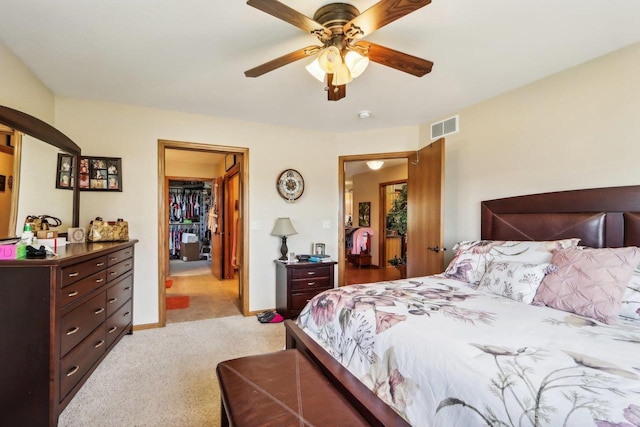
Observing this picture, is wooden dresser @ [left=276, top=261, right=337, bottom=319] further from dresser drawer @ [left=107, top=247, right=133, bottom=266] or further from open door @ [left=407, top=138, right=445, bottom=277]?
dresser drawer @ [left=107, top=247, right=133, bottom=266]

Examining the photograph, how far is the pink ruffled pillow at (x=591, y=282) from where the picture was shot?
153cm

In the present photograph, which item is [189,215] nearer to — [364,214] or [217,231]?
[217,231]

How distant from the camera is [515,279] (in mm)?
1916

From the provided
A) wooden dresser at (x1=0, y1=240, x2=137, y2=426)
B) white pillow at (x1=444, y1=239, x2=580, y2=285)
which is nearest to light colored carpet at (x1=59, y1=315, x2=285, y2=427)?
wooden dresser at (x1=0, y1=240, x2=137, y2=426)

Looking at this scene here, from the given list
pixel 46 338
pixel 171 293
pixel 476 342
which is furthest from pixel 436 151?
pixel 171 293

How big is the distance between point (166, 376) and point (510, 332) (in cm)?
228

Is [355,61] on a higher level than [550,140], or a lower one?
A: higher

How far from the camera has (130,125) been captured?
3.25 m

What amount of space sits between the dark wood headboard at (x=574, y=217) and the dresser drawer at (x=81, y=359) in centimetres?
342

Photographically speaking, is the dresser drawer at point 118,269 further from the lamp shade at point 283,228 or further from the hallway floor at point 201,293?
the lamp shade at point 283,228

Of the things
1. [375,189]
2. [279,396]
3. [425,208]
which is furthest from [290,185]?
[375,189]

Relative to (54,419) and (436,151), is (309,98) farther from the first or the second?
(54,419)

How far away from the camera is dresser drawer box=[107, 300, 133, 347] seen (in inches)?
101

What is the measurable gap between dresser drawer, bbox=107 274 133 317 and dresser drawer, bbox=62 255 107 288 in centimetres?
31
